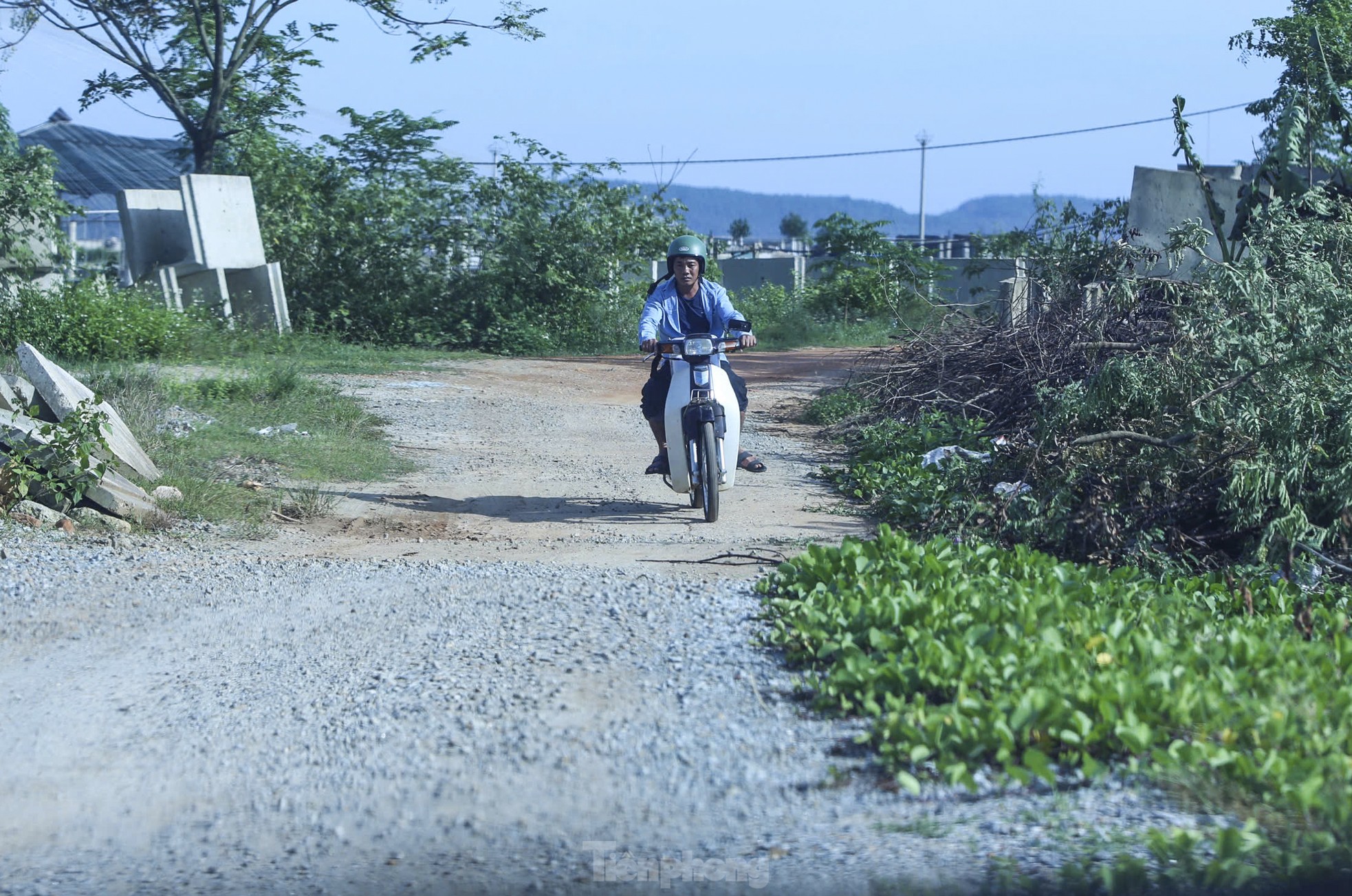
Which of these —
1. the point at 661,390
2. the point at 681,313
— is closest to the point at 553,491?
the point at 661,390

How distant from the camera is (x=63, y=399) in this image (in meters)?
7.44

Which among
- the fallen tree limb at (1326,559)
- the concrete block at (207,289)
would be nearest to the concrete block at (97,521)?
the fallen tree limb at (1326,559)

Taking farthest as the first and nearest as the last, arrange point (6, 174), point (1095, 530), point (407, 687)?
1. point (6, 174)
2. point (1095, 530)
3. point (407, 687)

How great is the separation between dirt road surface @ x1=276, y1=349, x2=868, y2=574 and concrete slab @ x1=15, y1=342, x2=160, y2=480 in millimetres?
1157

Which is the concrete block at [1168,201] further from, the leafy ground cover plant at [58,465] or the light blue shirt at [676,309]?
the leafy ground cover plant at [58,465]

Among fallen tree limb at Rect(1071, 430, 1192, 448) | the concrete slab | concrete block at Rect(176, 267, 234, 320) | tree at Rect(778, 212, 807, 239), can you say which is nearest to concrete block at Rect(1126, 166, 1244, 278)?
fallen tree limb at Rect(1071, 430, 1192, 448)

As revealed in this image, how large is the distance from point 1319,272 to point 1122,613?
2926 millimetres

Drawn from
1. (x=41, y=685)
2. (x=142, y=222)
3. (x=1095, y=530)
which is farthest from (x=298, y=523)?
(x=142, y=222)

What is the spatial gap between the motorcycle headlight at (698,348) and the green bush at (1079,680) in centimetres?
231

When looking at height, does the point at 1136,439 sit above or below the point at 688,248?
below

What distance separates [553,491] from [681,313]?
5.23ft

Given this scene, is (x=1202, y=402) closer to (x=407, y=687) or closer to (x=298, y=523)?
(x=407, y=687)

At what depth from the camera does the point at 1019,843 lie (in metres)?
3.12

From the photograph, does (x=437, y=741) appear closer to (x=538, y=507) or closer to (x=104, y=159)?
(x=538, y=507)
